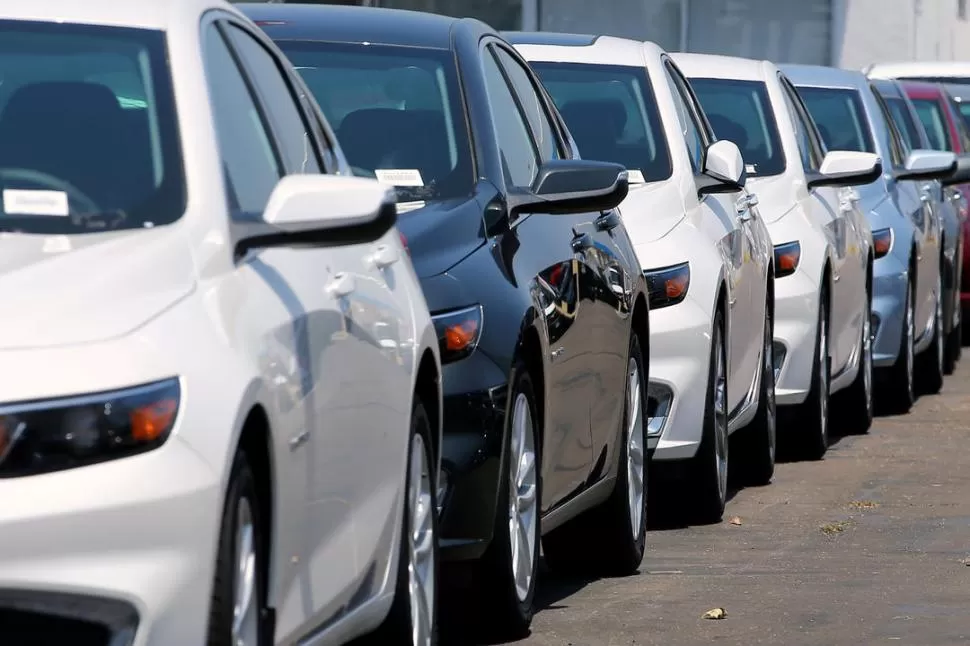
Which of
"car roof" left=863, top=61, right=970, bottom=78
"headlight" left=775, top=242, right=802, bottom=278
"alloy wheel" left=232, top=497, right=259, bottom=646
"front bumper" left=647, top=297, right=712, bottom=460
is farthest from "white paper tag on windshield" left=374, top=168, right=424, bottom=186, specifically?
"car roof" left=863, top=61, right=970, bottom=78

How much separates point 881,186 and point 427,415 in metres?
9.45

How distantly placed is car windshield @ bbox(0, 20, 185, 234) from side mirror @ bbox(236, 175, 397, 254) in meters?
0.16

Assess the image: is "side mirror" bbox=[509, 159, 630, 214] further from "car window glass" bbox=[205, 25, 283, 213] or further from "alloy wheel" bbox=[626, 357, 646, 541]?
"car window glass" bbox=[205, 25, 283, 213]

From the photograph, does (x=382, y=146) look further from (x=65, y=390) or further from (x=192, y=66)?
(x=65, y=390)

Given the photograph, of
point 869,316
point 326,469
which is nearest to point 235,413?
point 326,469

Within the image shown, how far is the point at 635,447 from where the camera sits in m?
8.85

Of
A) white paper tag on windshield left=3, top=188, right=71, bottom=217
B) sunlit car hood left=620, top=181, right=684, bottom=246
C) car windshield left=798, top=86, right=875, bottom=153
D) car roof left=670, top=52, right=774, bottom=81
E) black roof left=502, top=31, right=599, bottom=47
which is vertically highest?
white paper tag on windshield left=3, top=188, right=71, bottom=217

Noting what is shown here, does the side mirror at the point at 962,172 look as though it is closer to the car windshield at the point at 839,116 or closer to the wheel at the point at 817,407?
the car windshield at the point at 839,116

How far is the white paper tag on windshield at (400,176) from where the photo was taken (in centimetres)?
753

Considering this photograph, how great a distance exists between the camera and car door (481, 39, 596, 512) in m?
7.39

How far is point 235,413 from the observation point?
4.14 m

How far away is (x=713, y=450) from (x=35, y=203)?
5.43 meters

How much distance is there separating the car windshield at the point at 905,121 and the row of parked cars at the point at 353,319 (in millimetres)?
6449

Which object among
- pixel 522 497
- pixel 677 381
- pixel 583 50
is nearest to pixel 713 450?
pixel 677 381
